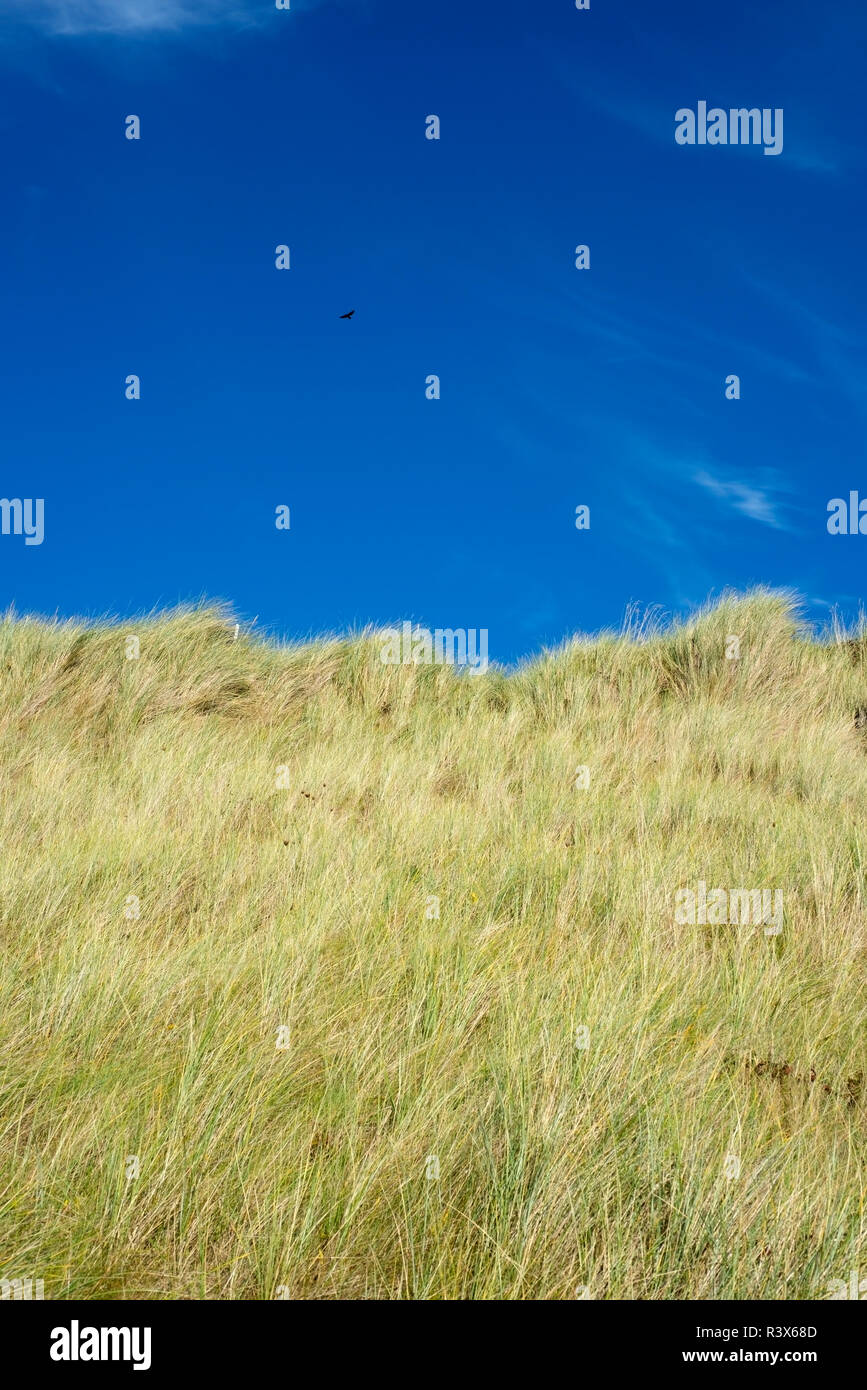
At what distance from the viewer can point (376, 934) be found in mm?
4098

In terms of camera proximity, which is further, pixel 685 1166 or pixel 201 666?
pixel 201 666

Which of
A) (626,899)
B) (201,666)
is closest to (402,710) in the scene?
(201,666)

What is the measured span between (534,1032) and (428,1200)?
929 millimetres

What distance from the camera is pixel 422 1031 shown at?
11.0ft

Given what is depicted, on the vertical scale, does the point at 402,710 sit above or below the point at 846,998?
above

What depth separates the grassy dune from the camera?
2.32m

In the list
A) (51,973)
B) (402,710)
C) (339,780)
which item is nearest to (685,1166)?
(51,973)

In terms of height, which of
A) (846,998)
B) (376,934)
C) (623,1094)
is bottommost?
(623,1094)

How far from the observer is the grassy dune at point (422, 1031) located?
232cm

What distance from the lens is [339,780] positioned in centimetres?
704
